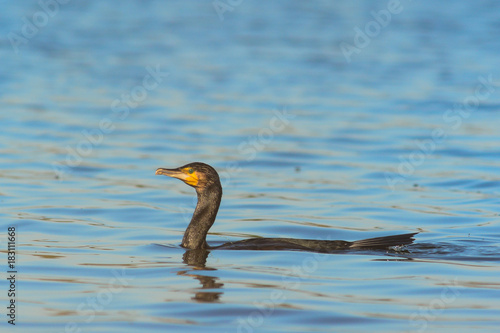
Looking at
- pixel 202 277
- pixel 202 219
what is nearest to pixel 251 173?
pixel 202 219

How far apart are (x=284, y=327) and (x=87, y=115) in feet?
51.9

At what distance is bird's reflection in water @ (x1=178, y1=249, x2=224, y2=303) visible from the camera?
8609 mm

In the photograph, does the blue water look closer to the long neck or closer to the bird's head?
the long neck

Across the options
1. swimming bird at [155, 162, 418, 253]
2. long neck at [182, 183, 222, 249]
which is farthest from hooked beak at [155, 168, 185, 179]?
long neck at [182, 183, 222, 249]

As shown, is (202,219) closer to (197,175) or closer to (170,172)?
(197,175)

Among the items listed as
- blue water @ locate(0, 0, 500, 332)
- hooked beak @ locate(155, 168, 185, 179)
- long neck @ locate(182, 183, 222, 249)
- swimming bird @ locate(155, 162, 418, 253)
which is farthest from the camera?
long neck @ locate(182, 183, 222, 249)

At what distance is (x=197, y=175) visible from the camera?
1115 cm

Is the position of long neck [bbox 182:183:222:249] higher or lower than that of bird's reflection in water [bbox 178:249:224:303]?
higher

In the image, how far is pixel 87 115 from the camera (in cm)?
2275

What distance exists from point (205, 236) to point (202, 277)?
1.67 metres

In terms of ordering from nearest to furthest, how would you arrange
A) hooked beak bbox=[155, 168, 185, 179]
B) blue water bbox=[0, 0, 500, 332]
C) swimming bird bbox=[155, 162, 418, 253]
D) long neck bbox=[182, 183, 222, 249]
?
blue water bbox=[0, 0, 500, 332] < swimming bird bbox=[155, 162, 418, 253] < hooked beak bbox=[155, 168, 185, 179] < long neck bbox=[182, 183, 222, 249]

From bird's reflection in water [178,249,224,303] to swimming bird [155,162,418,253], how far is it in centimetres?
27

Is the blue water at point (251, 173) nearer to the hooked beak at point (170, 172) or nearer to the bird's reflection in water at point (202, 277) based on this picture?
the bird's reflection in water at point (202, 277)

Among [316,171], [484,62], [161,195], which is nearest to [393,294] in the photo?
[161,195]
